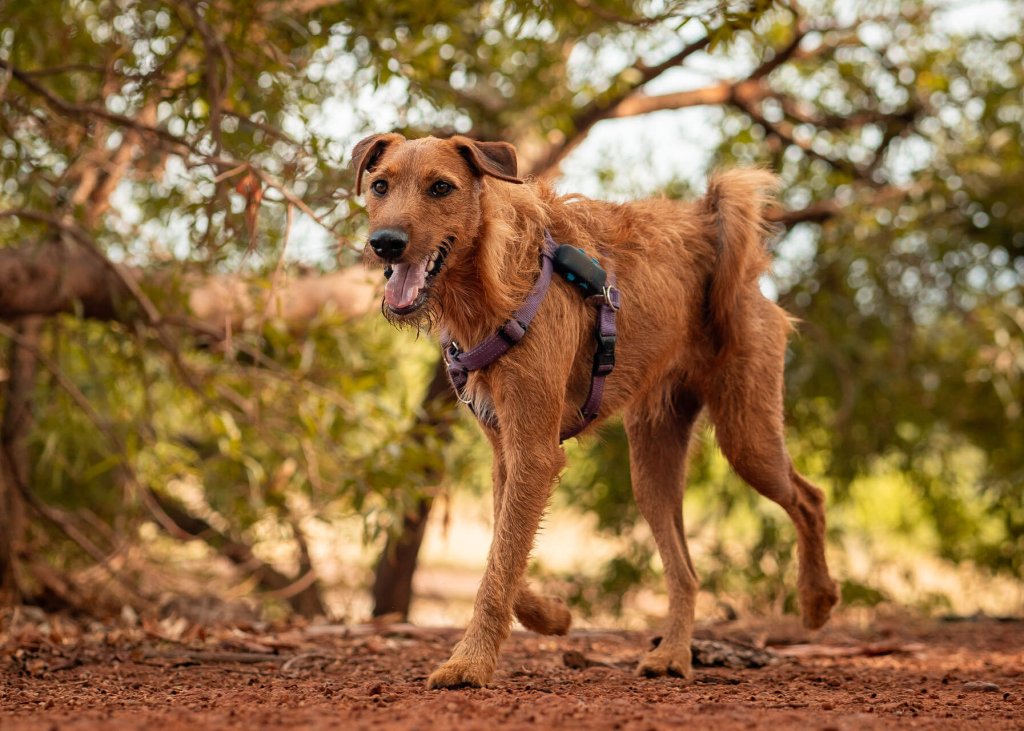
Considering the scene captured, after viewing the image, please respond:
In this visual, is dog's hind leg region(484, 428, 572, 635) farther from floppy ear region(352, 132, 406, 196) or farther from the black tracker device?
floppy ear region(352, 132, 406, 196)

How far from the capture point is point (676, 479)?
19.4 ft

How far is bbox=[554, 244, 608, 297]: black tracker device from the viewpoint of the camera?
189 inches

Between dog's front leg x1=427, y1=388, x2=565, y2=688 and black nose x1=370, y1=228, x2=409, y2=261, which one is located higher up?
black nose x1=370, y1=228, x2=409, y2=261

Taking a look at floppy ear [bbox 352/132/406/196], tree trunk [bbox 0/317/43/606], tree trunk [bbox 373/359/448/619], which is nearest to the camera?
floppy ear [bbox 352/132/406/196]

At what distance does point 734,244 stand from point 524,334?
1.40 metres

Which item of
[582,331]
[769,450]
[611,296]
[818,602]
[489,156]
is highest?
[489,156]

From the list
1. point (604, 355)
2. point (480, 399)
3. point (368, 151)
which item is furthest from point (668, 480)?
point (368, 151)

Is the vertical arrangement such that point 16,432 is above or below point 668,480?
above

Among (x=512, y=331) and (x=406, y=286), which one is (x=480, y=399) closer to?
(x=512, y=331)

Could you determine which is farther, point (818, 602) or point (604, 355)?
point (818, 602)

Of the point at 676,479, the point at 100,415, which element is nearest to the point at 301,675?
the point at 676,479

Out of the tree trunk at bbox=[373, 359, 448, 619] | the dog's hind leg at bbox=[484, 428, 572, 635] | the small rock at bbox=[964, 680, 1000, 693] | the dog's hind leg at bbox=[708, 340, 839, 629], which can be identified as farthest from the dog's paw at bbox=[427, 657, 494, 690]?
the tree trunk at bbox=[373, 359, 448, 619]

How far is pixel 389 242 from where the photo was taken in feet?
13.9

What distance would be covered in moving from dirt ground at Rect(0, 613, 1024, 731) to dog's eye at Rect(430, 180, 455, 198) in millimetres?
1789
